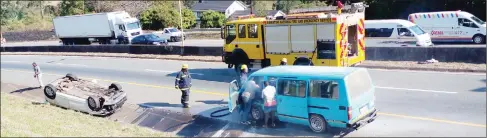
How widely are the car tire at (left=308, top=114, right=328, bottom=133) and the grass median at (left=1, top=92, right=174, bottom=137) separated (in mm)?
3363

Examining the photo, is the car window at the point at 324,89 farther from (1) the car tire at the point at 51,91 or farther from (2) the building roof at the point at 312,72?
(1) the car tire at the point at 51,91

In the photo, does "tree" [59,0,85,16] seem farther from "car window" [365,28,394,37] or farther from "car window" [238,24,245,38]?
"car window" [238,24,245,38]

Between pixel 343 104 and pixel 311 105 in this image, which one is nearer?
pixel 343 104

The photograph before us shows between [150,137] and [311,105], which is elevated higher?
[311,105]

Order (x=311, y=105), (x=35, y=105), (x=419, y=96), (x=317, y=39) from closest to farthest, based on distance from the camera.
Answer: (x=311, y=105) → (x=419, y=96) → (x=35, y=105) → (x=317, y=39)

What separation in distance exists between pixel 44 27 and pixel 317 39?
220ft

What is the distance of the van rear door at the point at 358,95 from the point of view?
32.7 feet

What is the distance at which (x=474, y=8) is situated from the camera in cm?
4397

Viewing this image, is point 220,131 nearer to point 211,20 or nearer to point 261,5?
point 211,20

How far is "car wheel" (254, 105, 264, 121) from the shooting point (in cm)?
1179

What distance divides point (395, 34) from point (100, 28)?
98.6 ft

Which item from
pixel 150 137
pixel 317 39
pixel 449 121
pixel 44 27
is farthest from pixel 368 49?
pixel 44 27

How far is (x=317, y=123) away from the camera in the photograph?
10.7 meters

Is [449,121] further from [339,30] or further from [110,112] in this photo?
[110,112]
